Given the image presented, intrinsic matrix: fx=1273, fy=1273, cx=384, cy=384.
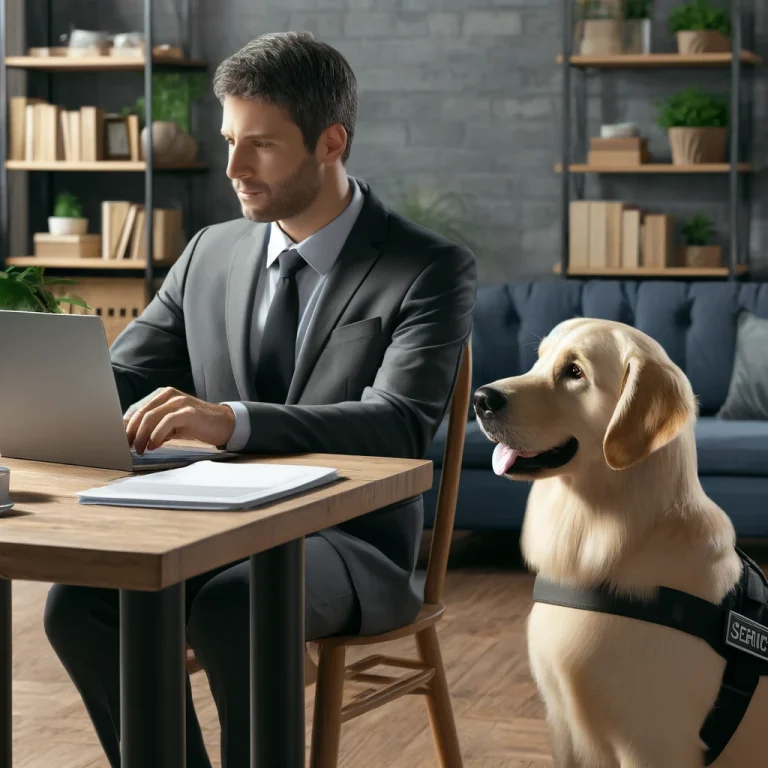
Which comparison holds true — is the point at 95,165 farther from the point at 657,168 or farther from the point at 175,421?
the point at 175,421

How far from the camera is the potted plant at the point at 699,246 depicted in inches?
191

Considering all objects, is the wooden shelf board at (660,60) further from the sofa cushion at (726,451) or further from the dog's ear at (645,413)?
the dog's ear at (645,413)

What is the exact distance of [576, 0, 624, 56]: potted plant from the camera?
481 centimetres

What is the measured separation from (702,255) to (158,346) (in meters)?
3.30

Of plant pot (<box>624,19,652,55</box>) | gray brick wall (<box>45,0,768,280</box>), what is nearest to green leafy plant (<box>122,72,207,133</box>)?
gray brick wall (<box>45,0,768,280</box>)

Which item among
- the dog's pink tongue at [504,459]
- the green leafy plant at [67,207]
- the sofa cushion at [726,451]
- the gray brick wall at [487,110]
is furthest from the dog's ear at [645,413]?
the green leafy plant at [67,207]

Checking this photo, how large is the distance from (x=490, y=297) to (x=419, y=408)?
8.53ft

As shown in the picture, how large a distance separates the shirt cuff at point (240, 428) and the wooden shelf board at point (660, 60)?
11.8 feet

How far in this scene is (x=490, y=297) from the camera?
4293 mm

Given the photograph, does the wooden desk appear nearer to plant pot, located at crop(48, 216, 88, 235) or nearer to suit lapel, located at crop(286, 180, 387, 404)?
suit lapel, located at crop(286, 180, 387, 404)

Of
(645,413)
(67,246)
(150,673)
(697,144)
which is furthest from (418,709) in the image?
(67,246)

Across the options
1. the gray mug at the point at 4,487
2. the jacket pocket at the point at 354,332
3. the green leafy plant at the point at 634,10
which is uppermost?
the green leafy plant at the point at 634,10

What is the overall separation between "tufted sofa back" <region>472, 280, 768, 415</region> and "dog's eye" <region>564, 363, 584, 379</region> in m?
2.52

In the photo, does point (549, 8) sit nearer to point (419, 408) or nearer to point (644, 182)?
point (644, 182)
